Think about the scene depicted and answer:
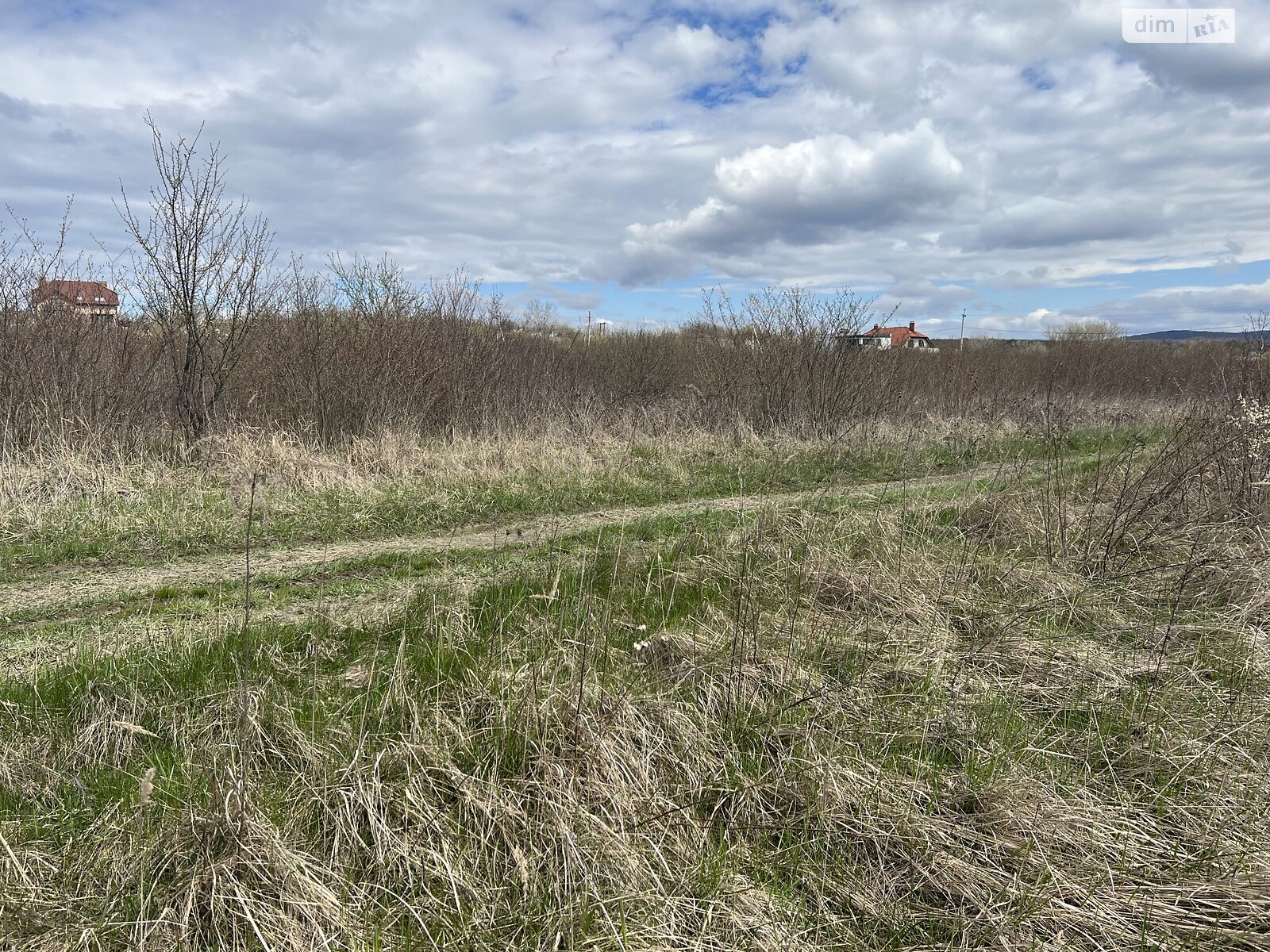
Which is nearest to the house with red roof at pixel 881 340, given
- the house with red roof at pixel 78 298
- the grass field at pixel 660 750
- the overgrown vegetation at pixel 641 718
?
the overgrown vegetation at pixel 641 718

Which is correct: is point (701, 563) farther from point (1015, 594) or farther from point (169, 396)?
point (169, 396)

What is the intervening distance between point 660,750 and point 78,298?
1040 cm

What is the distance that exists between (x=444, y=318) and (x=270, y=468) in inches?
219

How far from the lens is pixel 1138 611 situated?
448 centimetres

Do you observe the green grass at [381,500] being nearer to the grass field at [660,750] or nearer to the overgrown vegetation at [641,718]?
the overgrown vegetation at [641,718]

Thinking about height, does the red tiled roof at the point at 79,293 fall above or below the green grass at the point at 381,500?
above

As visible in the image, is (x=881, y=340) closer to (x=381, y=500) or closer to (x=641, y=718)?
(x=381, y=500)

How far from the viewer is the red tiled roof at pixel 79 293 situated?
8992 millimetres

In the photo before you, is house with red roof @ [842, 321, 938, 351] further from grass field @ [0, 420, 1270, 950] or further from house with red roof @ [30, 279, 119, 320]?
house with red roof @ [30, 279, 119, 320]

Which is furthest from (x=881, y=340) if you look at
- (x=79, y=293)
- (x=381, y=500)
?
(x=79, y=293)

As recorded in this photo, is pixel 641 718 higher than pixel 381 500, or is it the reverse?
pixel 381 500

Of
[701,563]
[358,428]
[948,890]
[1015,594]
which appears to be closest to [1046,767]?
[948,890]

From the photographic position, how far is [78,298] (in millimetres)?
9625

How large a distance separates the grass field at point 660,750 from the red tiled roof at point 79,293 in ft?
16.8
